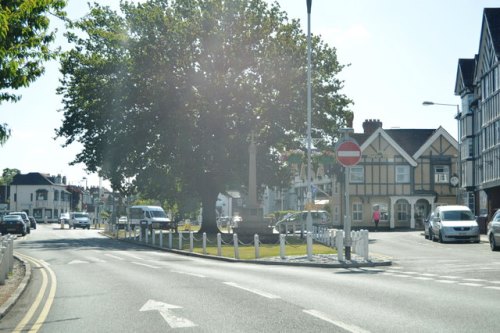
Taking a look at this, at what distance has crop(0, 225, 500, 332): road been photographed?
914cm

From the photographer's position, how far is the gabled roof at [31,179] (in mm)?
141500

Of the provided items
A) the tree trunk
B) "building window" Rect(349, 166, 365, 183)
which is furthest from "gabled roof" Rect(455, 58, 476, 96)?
the tree trunk

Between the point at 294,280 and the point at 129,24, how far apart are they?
117 feet

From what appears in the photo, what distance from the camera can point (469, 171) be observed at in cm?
5681

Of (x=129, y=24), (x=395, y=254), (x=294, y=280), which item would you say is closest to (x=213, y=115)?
(x=129, y=24)

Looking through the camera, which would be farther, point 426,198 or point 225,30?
point 426,198

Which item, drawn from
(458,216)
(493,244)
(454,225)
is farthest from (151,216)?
(493,244)

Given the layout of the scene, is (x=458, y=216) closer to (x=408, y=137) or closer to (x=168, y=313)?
(x=168, y=313)

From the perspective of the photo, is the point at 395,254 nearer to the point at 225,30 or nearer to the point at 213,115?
the point at 213,115

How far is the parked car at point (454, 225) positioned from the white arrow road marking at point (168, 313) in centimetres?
2541

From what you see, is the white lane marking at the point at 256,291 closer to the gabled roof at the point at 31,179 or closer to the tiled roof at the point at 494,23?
the tiled roof at the point at 494,23

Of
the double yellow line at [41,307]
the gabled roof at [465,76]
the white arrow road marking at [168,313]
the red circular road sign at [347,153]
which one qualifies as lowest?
the double yellow line at [41,307]

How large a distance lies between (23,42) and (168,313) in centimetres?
540

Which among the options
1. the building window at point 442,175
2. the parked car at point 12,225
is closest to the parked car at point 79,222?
the parked car at point 12,225
